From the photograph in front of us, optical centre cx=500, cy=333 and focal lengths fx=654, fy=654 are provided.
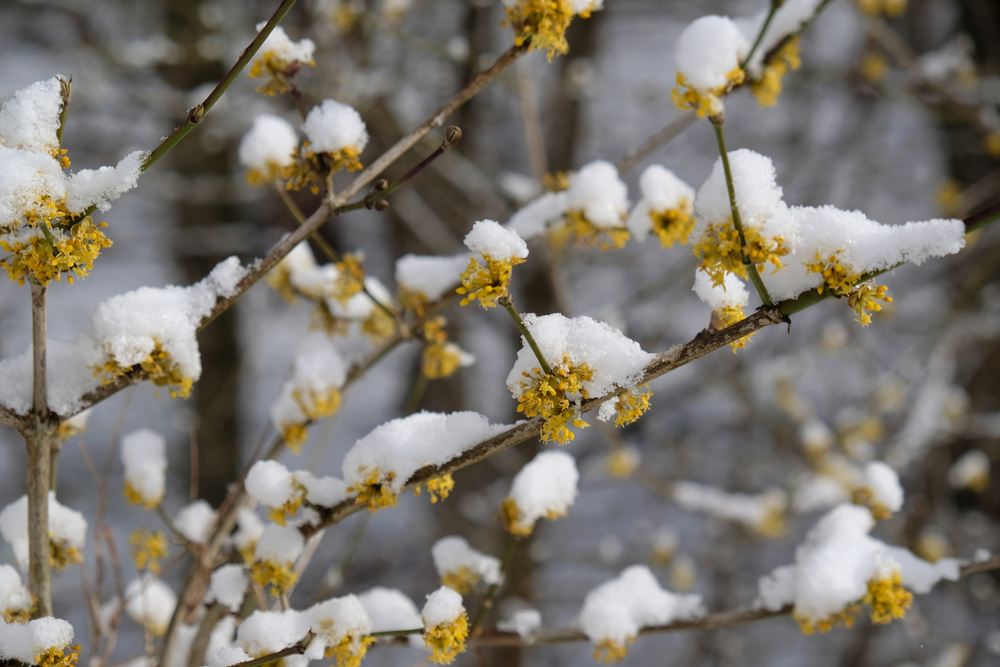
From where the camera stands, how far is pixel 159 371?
929 mm

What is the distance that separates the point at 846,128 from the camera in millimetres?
5293

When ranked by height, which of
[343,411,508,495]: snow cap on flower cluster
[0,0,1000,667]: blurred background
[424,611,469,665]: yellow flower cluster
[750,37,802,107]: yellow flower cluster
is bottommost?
[424,611,469,665]: yellow flower cluster

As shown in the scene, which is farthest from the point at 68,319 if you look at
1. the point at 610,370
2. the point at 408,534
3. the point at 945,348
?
the point at 945,348

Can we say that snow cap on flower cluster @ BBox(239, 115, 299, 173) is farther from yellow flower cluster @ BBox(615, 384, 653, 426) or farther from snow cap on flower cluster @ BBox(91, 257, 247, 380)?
yellow flower cluster @ BBox(615, 384, 653, 426)

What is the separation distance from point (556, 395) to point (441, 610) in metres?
0.39

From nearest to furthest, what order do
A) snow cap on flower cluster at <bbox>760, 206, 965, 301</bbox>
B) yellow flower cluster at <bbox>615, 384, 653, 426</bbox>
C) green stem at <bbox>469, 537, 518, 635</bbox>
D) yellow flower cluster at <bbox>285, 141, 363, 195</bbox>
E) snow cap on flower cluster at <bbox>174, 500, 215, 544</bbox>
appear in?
1. snow cap on flower cluster at <bbox>760, 206, 965, 301</bbox>
2. yellow flower cluster at <bbox>615, 384, 653, 426</bbox>
3. yellow flower cluster at <bbox>285, 141, 363, 195</bbox>
4. green stem at <bbox>469, 537, 518, 635</bbox>
5. snow cap on flower cluster at <bbox>174, 500, 215, 544</bbox>

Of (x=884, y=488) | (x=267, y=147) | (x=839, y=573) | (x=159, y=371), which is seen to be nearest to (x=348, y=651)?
(x=159, y=371)

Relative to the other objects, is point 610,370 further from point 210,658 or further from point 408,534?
point 408,534

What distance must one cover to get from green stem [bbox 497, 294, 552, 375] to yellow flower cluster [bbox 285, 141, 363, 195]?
439 millimetres

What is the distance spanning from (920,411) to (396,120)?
3226 mm

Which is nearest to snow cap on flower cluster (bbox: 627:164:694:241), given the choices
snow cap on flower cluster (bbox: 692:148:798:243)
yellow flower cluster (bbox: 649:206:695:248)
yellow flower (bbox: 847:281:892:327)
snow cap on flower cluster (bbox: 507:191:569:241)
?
yellow flower cluster (bbox: 649:206:695:248)

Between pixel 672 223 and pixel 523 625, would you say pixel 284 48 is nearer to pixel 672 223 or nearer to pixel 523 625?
pixel 672 223

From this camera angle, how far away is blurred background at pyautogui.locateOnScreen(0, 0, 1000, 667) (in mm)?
3535

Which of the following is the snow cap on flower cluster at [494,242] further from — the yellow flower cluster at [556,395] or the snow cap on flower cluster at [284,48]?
the snow cap on flower cluster at [284,48]
